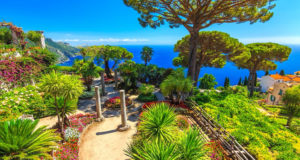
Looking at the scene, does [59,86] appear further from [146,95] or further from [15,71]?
[146,95]

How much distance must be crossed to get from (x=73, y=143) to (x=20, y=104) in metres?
5.49

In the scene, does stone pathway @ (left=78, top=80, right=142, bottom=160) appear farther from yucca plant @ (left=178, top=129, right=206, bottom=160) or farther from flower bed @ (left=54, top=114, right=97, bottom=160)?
yucca plant @ (left=178, top=129, right=206, bottom=160)

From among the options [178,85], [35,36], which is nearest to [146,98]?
[178,85]

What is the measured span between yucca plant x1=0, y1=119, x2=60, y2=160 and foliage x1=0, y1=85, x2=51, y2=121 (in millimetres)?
4733

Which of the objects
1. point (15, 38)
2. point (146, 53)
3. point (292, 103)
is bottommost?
point (292, 103)

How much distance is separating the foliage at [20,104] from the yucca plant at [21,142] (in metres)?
4.73

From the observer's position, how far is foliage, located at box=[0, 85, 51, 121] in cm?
831

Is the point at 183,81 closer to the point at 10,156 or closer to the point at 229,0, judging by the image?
the point at 229,0

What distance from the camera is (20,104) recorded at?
9750mm

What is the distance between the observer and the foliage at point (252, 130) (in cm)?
860

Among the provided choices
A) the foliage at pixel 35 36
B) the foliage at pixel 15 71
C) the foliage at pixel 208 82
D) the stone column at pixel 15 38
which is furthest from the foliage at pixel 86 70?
the foliage at pixel 208 82

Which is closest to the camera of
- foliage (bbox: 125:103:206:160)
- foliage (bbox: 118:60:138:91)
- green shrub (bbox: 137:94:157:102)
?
foliage (bbox: 125:103:206:160)

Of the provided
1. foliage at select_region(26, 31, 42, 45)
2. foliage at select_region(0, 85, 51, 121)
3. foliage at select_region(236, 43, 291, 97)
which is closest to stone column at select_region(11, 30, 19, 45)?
foliage at select_region(26, 31, 42, 45)

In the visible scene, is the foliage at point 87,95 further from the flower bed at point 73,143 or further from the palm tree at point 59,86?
the palm tree at point 59,86
